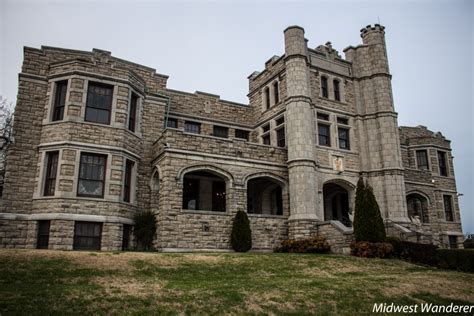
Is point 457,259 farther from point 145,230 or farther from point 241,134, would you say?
point 241,134

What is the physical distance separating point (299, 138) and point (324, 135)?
113 inches

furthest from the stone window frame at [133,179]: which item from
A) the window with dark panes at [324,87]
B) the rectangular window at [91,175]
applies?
the window with dark panes at [324,87]

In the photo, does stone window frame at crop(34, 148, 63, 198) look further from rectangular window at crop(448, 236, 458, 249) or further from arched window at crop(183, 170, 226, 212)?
rectangular window at crop(448, 236, 458, 249)

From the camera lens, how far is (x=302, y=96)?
69.7ft

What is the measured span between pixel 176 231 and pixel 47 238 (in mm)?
5591

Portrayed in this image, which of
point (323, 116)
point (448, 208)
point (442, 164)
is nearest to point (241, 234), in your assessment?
point (323, 116)

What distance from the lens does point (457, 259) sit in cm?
1588

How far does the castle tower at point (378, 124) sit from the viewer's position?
2239 centimetres

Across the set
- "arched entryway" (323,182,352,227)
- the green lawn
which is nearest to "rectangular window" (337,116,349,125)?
"arched entryway" (323,182,352,227)

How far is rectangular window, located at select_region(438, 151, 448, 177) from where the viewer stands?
31.5 metres

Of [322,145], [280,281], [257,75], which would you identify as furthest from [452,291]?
[257,75]

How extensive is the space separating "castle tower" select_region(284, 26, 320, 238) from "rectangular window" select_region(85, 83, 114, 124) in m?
9.72

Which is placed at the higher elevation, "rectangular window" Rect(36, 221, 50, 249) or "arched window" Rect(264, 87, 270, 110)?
"arched window" Rect(264, 87, 270, 110)

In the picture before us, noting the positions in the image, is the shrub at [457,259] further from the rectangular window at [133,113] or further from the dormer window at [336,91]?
the rectangular window at [133,113]
